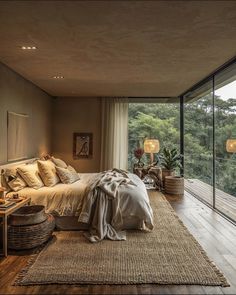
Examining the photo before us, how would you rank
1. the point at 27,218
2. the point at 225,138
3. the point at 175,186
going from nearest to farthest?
the point at 27,218, the point at 225,138, the point at 175,186

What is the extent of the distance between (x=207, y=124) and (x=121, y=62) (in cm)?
251

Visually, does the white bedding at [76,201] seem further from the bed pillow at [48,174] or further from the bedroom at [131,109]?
the bed pillow at [48,174]

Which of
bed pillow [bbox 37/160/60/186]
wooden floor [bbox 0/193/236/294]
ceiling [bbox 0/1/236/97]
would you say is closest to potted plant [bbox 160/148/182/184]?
ceiling [bbox 0/1/236/97]

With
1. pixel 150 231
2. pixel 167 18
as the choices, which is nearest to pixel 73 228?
pixel 150 231

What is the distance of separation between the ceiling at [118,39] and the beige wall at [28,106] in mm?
219

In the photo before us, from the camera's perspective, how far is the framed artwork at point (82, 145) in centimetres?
733

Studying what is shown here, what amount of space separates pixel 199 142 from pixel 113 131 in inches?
96.2

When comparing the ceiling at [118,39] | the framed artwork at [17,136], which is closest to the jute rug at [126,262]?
the framed artwork at [17,136]

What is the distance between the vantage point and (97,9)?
2400 millimetres

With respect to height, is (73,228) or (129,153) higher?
(129,153)

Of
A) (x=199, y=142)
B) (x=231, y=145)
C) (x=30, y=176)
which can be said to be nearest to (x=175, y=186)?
(x=199, y=142)

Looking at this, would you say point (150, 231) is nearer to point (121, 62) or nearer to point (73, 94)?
point (121, 62)

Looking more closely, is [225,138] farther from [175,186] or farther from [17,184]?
[17,184]

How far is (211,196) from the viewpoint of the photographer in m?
5.21
